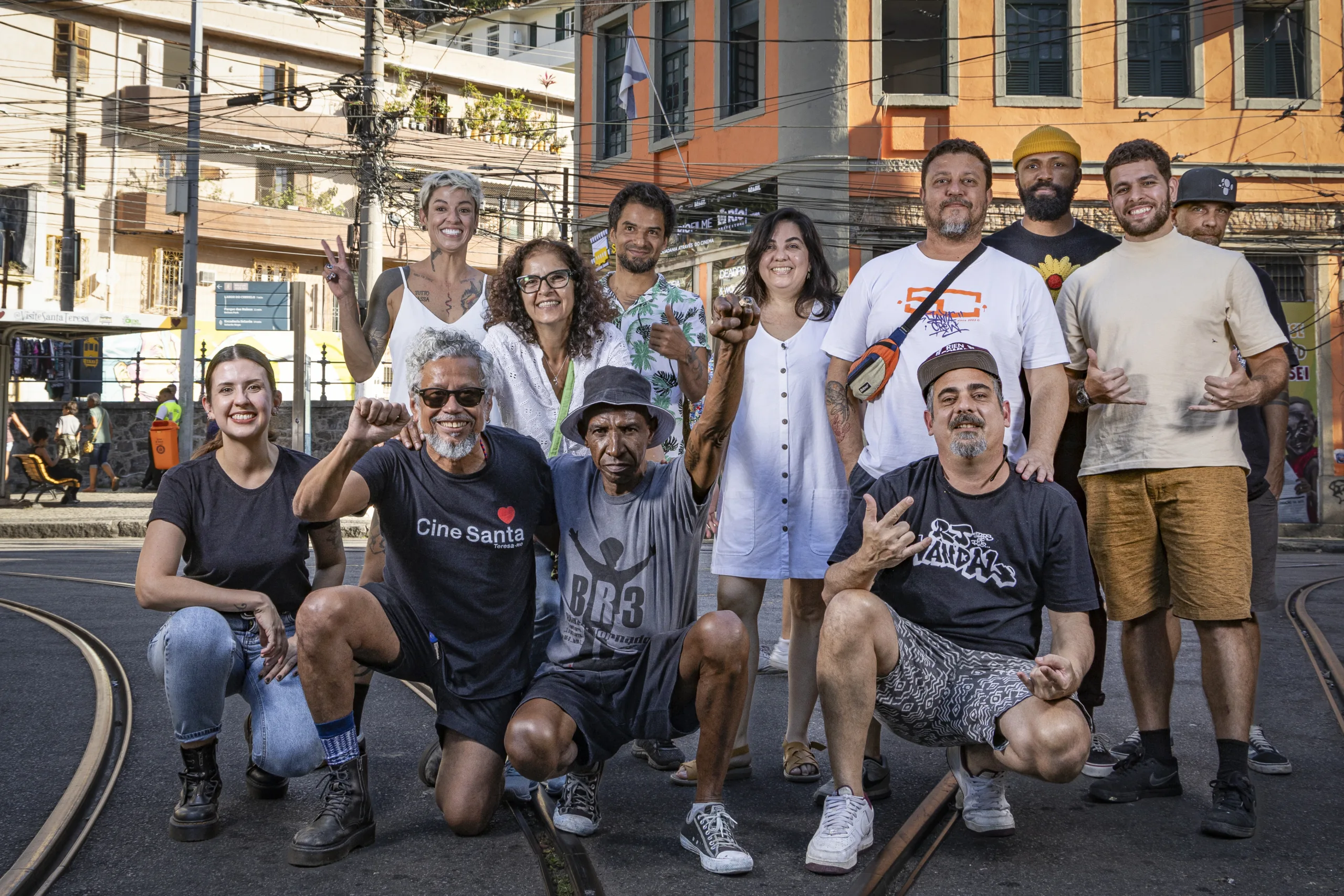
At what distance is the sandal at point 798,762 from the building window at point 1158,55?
18.0 meters

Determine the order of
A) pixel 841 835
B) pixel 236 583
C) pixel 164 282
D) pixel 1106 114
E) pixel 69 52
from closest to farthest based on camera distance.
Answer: pixel 841 835 → pixel 236 583 → pixel 1106 114 → pixel 69 52 → pixel 164 282

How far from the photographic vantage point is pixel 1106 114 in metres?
19.9

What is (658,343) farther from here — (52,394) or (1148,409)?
(52,394)

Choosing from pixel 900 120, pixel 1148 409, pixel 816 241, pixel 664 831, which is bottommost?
pixel 664 831

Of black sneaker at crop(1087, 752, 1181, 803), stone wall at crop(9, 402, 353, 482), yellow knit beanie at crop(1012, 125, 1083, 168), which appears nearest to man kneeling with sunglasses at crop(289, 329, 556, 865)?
black sneaker at crop(1087, 752, 1181, 803)

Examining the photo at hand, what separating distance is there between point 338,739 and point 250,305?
29.4 metres

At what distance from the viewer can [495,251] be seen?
1692 inches

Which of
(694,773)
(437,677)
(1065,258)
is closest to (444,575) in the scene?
(437,677)

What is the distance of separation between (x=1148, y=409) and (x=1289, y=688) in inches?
107

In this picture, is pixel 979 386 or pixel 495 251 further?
pixel 495 251

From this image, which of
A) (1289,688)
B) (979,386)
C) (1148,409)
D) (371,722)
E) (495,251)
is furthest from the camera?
(495,251)

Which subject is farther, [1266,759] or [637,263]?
[637,263]

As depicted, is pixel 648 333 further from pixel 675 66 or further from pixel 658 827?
pixel 675 66

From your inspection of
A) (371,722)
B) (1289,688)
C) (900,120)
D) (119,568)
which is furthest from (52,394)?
(1289,688)
